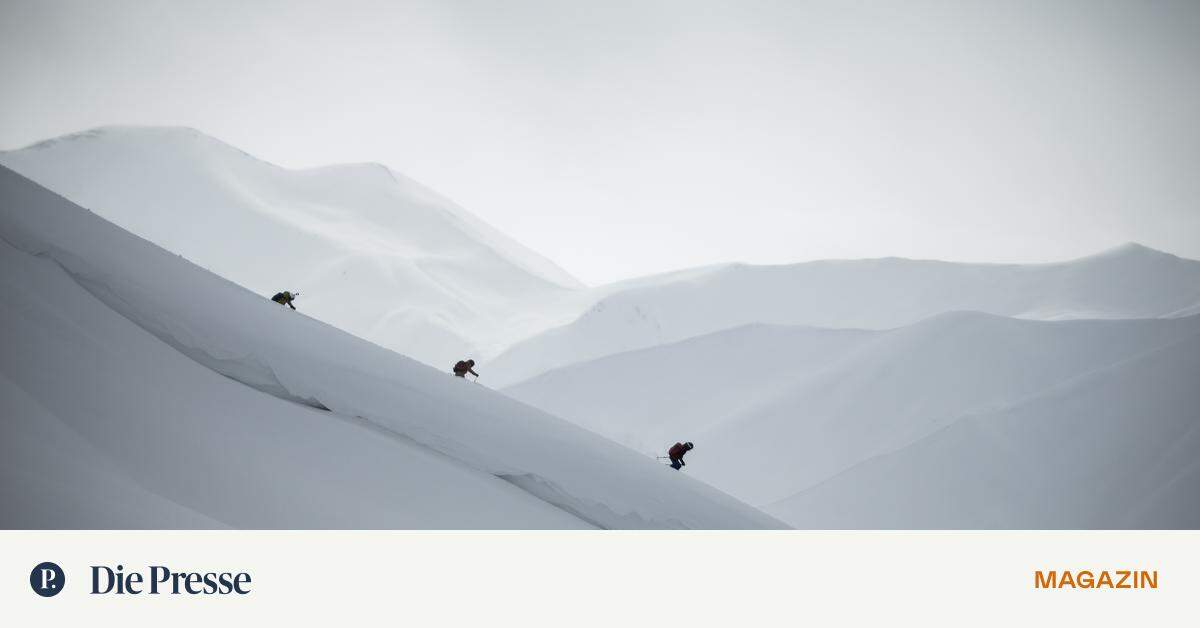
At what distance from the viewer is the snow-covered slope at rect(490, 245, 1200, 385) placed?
40.0 meters

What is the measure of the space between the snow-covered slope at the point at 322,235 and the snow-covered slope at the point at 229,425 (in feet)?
150

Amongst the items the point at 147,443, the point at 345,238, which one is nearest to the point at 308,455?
the point at 147,443

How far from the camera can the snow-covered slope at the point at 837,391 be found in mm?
26000

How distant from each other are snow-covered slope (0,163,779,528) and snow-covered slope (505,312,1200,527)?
16.5m

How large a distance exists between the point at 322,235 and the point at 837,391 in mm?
50898

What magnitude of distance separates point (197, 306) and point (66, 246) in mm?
1213

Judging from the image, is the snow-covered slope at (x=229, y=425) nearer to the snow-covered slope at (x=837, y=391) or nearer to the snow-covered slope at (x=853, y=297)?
the snow-covered slope at (x=837, y=391)

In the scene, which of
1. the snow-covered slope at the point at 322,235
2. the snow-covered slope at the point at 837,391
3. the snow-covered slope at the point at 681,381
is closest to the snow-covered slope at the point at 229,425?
the snow-covered slope at the point at 837,391

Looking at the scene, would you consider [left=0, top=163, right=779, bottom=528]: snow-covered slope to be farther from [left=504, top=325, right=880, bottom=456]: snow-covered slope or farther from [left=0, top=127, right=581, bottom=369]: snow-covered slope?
[left=0, top=127, right=581, bottom=369]: snow-covered slope
